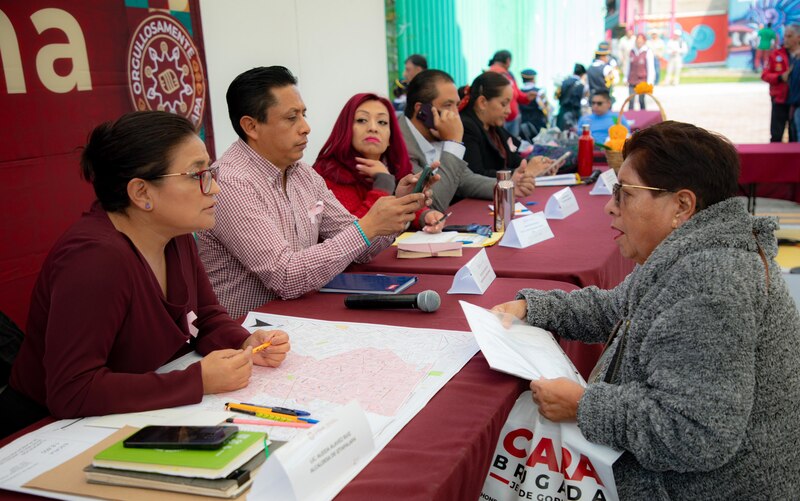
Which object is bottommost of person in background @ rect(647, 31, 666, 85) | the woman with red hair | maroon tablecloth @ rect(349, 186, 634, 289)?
maroon tablecloth @ rect(349, 186, 634, 289)

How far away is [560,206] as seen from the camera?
294 centimetres

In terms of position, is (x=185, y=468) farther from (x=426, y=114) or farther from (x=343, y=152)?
(x=426, y=114)

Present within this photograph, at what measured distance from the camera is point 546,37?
12727 millimetres

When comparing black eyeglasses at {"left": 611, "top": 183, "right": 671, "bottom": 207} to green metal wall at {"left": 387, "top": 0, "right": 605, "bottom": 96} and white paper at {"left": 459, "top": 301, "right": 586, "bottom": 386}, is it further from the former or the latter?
green metal wall at {"left": 387, "top": 0, "right": 605, "bottom": 96}

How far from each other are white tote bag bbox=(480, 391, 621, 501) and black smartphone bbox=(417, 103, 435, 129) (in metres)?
2.27

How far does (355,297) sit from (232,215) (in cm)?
44

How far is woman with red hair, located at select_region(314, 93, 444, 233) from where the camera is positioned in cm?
279

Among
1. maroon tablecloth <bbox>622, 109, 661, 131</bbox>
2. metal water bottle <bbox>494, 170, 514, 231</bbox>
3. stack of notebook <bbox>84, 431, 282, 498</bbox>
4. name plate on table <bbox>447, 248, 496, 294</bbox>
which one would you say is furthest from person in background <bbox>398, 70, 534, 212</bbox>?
maroon tablecloth <bbox>622, 109, 661, 131</bbox>

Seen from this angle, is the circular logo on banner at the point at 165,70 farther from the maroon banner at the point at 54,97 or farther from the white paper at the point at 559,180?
the white paper at the point at 559,180

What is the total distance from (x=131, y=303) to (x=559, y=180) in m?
2.98

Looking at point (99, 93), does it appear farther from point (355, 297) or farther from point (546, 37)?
point (546, 37)

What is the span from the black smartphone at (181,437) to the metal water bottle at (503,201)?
180 centimetres

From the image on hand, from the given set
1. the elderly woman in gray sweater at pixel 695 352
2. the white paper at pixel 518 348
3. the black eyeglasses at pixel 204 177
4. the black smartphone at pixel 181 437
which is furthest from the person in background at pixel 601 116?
the black smartphone at pixel 181 437

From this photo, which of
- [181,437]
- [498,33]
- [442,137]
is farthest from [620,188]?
[498,33]
